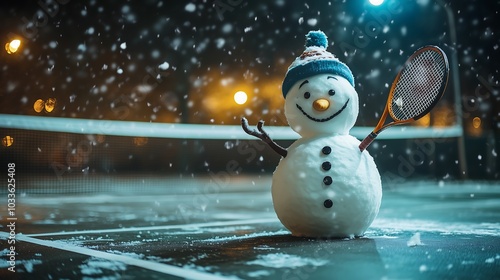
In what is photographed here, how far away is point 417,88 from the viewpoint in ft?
18.4

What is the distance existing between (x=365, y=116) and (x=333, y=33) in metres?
9.77

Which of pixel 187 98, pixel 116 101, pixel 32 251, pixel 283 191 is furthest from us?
pixel 116 101

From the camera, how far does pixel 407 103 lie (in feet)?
18.5

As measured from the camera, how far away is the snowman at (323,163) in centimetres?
530

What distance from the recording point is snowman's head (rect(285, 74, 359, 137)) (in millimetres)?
5543

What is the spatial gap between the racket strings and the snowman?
17.0 inches

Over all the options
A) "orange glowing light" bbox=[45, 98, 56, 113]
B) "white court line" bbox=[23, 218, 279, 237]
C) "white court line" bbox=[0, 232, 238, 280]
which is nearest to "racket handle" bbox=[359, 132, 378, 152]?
"white court line" bbox=[0, 232, 238, 280]

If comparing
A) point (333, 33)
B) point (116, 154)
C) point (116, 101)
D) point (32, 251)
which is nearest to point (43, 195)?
point (333, 33)

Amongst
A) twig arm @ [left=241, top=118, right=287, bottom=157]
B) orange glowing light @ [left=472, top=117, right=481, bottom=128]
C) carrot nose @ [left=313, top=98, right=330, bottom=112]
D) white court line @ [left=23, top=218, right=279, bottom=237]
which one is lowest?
white court line @ [left=23, top=218, right=279, bottom=237]

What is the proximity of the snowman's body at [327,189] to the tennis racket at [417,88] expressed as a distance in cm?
29

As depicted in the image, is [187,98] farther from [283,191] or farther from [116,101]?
[283,191]

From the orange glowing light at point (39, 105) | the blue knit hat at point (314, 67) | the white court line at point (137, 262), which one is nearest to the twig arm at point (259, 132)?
the blue knit hat at point (314, 67)

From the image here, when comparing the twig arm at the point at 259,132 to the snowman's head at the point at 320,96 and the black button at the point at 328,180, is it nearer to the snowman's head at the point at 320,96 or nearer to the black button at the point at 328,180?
the snowman's head at the point at 320,96

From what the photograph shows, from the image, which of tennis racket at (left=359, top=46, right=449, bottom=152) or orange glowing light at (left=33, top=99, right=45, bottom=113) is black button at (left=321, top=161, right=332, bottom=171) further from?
orange glowing light at (left=33, top=99, right=45, bottom=113)
